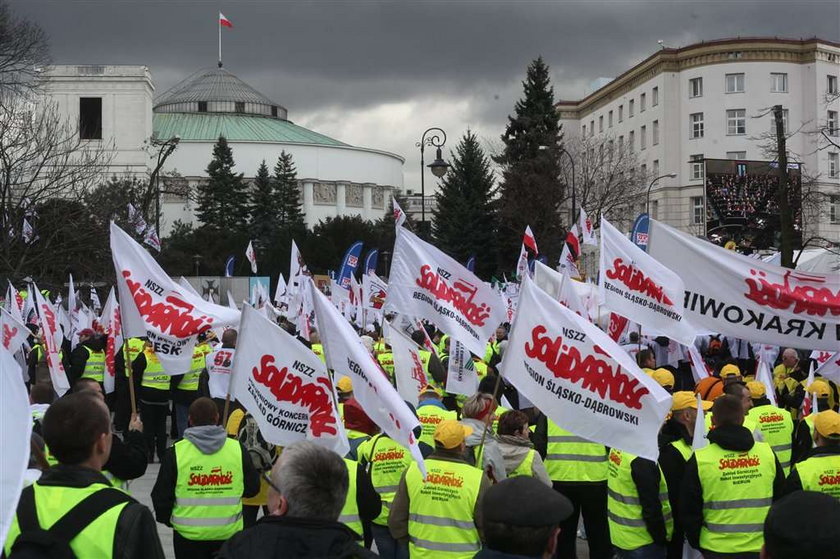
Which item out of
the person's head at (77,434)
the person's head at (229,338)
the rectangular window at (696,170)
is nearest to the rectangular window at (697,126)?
the rectangular window at (696,170)

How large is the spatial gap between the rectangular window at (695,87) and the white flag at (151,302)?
64886 mm

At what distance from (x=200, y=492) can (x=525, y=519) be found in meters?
3.59

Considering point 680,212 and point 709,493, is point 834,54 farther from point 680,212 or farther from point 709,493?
point 709,493

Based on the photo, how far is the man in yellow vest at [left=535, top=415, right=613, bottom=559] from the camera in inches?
309

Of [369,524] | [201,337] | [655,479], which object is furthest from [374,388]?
[201,337]

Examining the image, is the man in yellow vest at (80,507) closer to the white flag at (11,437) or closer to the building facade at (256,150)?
the white flag at (11,437)

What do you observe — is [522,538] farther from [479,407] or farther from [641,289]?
[641,289]

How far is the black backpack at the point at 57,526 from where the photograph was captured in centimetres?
362

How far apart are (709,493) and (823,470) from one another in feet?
2.39

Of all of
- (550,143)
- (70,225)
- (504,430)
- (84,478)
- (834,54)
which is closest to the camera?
(84,478)

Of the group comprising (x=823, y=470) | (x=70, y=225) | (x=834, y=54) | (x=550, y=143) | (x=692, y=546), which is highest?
(x=834, y=54)

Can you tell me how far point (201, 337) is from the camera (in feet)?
48.3

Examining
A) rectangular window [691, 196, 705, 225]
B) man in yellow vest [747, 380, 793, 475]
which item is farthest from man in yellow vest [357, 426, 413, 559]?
rectangular window [691, 196, 705, 225]

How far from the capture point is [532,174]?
55.8 m
